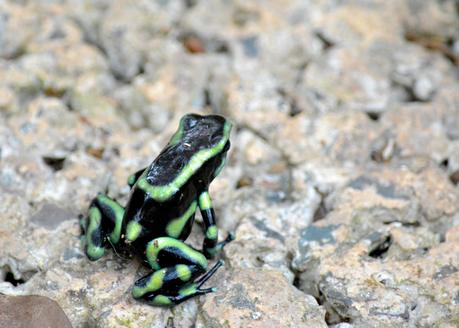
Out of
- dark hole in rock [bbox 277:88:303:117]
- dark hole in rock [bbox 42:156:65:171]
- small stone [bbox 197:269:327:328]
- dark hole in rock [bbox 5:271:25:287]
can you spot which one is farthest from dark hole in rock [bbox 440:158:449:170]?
dark hole in rock [bbox 5:271:25:287]

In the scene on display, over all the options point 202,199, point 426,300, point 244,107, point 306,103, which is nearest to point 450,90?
point 306,103

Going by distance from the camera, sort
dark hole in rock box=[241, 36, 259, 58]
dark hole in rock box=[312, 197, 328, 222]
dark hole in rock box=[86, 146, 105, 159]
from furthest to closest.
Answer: dark hole in rock box=[241, 36, 259, 58]
dark hole in rock box=[86, 146, 105, 159]
dark hole in rock box=[312, 197, 328, 222]

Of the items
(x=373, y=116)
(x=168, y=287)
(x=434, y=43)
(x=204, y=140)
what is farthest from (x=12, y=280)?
(x=434, y=43)

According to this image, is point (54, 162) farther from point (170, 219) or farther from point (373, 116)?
point (373, 116)

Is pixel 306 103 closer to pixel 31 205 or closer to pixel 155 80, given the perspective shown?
pixel 155 80

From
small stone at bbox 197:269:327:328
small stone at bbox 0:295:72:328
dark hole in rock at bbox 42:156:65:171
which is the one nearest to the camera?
small stone at bbox 0:295:72:328

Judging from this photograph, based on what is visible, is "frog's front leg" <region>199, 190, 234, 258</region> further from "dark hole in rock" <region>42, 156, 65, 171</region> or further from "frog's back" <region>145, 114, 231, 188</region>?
"dark hole in rock" <region>42, 156, 65, 171</region>

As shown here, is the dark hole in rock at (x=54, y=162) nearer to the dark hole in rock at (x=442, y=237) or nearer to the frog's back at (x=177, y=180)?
the frog's back at (x=177, y=180)
